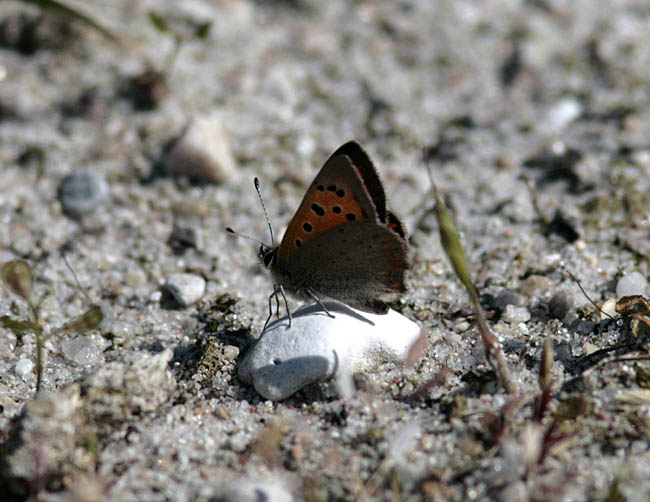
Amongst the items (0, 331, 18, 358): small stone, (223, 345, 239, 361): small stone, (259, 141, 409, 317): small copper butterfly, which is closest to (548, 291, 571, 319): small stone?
(259, 141, 409, 317): small copper butterfly

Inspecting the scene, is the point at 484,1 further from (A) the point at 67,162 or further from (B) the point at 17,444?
(B) the point at 17,444

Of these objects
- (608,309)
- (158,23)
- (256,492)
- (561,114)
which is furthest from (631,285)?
(158,23)

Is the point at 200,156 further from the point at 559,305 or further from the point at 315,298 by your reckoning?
the point at 559,305

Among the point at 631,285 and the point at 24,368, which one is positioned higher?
Result: the point at 631,285

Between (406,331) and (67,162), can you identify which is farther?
(67,162)

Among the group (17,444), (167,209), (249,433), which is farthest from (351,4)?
(17,444)

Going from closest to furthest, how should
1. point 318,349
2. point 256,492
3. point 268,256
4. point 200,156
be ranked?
point 256,492, point 318,349, point 268,256, point 200,156

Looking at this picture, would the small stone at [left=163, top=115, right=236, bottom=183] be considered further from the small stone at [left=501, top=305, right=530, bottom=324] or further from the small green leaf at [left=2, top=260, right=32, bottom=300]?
the small stone at [left=501, top=305, right=530, bottom=324]
